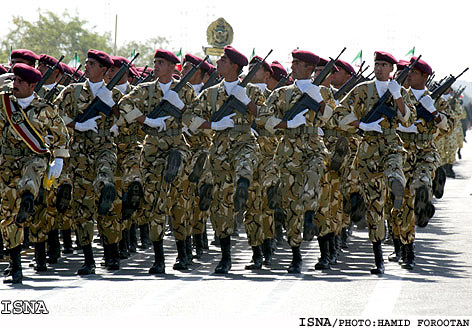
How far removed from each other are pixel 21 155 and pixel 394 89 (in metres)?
3.86

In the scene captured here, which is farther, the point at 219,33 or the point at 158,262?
the point at 219,33

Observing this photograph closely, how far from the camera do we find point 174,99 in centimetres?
1224

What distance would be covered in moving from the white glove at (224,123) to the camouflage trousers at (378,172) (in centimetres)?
141

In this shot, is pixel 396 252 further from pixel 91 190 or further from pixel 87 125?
pixel 87 125

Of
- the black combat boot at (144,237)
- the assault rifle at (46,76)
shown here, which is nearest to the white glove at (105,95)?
the assault rifle at (46,76)

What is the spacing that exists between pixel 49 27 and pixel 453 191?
6881 cm

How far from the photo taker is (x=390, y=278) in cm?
1138

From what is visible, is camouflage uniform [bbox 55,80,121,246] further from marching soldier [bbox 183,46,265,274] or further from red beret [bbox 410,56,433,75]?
red beret [bbox 410,56,433,75]

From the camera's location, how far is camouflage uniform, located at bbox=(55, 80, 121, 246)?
39.9ft

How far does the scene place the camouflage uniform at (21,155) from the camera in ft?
36.5

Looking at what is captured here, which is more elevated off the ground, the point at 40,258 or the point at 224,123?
the point at 224,123

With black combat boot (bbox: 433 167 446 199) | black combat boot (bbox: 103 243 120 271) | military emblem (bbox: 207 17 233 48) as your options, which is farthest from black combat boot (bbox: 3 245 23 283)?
military emblem (bbox: 207 17 233 48)

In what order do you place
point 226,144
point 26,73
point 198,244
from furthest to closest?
point 198,244, point 226,144, point 26,73

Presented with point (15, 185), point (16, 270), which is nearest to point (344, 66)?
point (15, 185)
